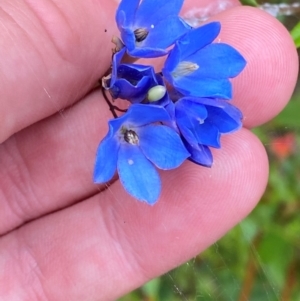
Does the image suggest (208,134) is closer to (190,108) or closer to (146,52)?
(190,108)

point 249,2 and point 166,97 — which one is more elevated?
point 166,97

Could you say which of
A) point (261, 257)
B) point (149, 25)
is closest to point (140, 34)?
point (149, 25)

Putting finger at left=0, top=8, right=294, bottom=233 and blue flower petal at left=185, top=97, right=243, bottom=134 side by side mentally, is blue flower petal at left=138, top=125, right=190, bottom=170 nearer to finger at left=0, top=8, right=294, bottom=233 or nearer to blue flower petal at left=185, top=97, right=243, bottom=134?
blue flower petal at left=185, top=97, right=243, bottom=134

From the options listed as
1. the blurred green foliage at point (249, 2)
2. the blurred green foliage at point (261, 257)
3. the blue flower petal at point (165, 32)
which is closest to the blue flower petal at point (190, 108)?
the blue flower petal at point (165, 32)

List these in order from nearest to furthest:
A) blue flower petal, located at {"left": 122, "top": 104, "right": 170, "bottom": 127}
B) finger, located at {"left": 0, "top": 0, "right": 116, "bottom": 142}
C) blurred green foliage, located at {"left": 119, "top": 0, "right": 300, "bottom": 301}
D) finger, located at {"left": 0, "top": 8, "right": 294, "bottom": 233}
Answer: blue flower petal, located at {"left": 122, "top": 104, "right": 170, "bottom": 127} → finger, located at {"left": 0, "top": 0, "right": 116, "bottom": 142} → finger, located at {"left": 0, "top": 8, "right": 294, "bottom": 233} → blurred green foliage, located at {"left": 119, "top": 0, "right": 300, "bottom": 301}

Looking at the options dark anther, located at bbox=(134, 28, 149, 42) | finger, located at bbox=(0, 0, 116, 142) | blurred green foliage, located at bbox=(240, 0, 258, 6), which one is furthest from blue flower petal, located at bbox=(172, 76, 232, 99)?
blurred green foliage, located at bbox=(240, 0, 258, 6)

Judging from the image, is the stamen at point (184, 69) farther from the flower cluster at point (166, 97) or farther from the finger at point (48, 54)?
the finger at point (48, 54)

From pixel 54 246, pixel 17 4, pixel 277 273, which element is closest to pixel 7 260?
pixel 54 246
